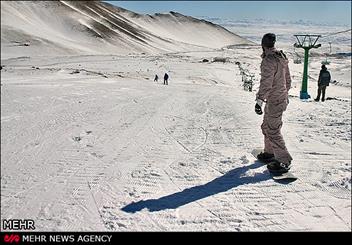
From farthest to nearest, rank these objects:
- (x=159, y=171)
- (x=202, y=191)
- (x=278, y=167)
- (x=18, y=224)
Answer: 1. (x=159, y=171)
2. (x=278, y=167)
3. (x=202, y=191)
4. (x=18, y=224)

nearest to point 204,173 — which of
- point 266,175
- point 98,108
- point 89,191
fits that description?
point 266,175

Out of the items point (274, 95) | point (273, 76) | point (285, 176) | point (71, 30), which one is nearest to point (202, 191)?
point (285, 176)

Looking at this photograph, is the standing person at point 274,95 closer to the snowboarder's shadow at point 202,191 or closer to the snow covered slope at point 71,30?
the snowboarder's shadow at point 202,191

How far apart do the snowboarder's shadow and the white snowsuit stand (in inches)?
13.2

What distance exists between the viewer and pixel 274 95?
4.79 m

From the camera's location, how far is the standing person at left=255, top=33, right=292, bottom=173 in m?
4.64

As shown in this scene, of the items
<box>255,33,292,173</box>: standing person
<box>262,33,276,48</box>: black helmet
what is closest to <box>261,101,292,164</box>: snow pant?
<box>255,33,292,173</box>: standing person

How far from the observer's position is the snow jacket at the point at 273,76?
4637 mm

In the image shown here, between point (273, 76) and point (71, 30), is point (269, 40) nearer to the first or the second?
point (273, 76)

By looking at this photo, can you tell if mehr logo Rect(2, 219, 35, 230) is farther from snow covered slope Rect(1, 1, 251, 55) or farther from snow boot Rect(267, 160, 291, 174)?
snow covered slope Rect(1, 1, 251, 55)

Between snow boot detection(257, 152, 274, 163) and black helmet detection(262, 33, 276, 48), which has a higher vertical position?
black helmet detection(262, 33, 276, 48)

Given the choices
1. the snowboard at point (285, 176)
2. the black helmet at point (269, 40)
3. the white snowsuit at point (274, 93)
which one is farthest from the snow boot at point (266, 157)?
the black helmet at point (269, 40)

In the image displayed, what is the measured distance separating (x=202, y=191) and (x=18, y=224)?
1.80m
